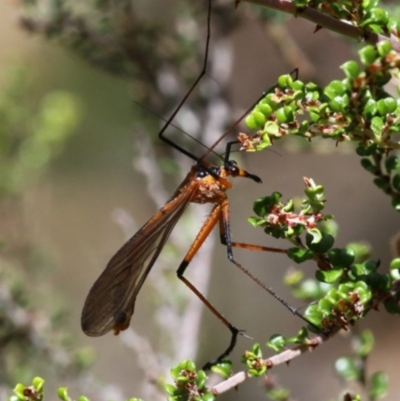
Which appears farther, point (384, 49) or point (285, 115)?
point (285, 115)

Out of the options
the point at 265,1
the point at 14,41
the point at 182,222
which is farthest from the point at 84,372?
the point at 14,41

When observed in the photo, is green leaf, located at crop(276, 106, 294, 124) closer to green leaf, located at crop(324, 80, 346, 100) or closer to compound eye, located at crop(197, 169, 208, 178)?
green leaf, located at crop(324, 80, 346, 100)

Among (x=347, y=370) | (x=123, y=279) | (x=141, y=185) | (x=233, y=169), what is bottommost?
(x=347, y=370)

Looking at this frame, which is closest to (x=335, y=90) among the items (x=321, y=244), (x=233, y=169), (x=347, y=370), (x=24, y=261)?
(x=321, y=244)

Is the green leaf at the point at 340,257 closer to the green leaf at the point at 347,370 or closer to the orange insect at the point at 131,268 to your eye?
the green leaf at the point at 347,370

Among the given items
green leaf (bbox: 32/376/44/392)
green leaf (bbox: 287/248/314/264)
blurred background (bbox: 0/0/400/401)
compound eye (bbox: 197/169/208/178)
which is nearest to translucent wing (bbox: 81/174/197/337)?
compound eye (bbox: 197/169/208/178)

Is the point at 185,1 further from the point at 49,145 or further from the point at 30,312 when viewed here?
the point at 30,312

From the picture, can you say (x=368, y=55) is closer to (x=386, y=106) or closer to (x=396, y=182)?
(x=386, y=106)
